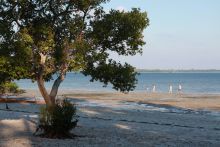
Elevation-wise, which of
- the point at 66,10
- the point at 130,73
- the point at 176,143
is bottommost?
the point at 176,143

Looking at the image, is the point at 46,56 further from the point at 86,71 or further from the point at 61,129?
the point at 61,129

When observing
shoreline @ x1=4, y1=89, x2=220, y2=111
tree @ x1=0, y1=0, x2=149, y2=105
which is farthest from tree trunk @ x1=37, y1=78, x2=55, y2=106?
shoreline @ x1=4, y1=89, x2=220, y2=111

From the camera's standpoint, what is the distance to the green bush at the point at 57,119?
1730cm

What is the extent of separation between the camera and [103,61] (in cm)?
1869

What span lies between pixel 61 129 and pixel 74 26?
4.12 m

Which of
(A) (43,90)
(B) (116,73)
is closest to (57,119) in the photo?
(A) (43,90)

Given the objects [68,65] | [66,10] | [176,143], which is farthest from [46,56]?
[176,143]

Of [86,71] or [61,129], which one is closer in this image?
[61,129]

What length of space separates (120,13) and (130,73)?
7.79ft

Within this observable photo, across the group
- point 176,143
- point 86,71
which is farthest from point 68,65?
point 176,143

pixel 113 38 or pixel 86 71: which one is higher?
pixel 113 38

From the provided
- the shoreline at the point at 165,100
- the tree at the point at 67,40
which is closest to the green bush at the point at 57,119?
the tree at the point at 67,40

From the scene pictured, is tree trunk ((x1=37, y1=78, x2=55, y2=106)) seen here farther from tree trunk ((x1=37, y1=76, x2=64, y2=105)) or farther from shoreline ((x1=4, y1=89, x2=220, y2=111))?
shoreline ((x1=4, y1=89, x2=220, y2=111))

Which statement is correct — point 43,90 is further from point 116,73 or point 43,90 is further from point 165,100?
point 165,100
